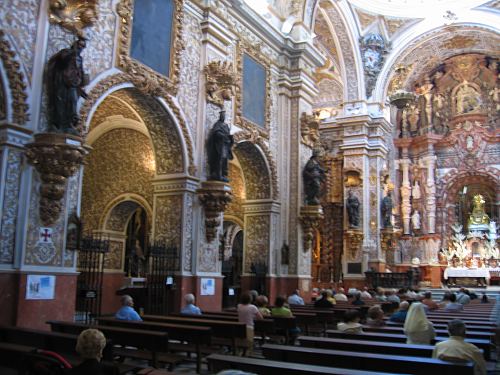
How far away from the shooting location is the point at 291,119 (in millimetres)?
17078

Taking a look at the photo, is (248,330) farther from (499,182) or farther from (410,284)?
(499,182)

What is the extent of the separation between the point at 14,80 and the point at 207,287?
20.8ft

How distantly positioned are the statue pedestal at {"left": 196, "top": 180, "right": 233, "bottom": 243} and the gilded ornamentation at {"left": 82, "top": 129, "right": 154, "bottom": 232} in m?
4.11

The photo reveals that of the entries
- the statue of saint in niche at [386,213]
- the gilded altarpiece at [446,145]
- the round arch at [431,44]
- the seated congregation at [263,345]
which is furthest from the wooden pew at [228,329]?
the gilded altarpiece at [446,145]

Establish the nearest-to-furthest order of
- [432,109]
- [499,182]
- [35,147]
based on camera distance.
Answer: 1. [35,147]
2. [499,182]
3. [432,109]

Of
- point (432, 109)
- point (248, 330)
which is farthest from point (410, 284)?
point (248, 330)

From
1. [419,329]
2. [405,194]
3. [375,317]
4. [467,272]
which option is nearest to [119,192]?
[375,317]

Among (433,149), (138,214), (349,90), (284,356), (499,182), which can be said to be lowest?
(284,356)

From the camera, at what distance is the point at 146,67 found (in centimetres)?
1134

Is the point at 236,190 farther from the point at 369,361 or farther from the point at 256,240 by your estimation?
the point at 369,361

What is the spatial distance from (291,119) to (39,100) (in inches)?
382

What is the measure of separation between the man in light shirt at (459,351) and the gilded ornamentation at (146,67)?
8.03 metres

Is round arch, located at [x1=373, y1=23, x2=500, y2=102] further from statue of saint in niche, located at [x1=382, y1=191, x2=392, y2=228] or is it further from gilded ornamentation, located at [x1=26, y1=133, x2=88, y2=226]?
gilded ornamentation, located at [x1=26, y1=133, x2=88, y2=226]

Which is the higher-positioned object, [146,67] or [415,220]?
[146,67]
